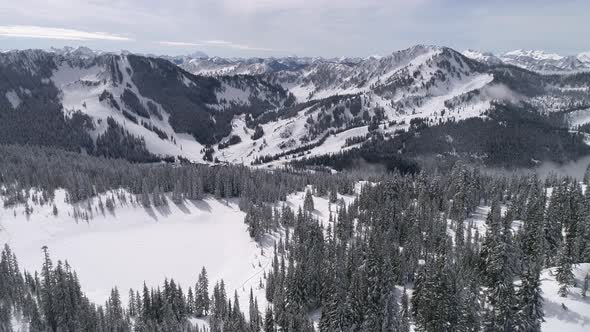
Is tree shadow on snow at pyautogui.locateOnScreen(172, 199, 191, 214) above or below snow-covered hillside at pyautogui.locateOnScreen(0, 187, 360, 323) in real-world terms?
above

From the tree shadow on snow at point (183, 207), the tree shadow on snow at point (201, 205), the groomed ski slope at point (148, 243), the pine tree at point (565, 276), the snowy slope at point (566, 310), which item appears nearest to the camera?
the snowy slope at point (566, 310)

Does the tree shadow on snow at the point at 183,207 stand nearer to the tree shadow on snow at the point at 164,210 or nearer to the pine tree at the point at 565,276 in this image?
the tree shadow on snow at the point at 164,210

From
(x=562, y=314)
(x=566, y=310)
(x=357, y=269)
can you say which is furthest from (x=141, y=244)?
(x=566, y=310)

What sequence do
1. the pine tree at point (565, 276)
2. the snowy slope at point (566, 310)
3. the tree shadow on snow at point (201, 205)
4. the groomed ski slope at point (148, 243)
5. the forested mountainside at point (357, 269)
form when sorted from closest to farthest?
the snowy slope at point (566, 310)
the forested mountainside at point (357, 269)
the pine tree at point (565, 276)
the groomed ski slope at point (148, 243)
the tree shadow on snow at point (201, 205)

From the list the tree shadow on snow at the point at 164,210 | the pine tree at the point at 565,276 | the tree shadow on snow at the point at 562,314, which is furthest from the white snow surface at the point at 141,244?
the pine tree at the point at 565,276

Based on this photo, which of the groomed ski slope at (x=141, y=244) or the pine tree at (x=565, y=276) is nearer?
the pine tree at (x=565, y=276)

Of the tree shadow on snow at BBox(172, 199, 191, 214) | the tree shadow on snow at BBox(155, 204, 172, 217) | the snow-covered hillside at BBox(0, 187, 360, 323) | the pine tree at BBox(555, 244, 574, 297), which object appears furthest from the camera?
the tree shadow on snow at BBox(172, 199, 191, 214)

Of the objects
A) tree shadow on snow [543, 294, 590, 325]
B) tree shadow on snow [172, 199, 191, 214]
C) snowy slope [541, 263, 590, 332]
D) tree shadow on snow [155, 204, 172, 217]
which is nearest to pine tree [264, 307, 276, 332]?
snowy slope [541, 263, 590, 332]

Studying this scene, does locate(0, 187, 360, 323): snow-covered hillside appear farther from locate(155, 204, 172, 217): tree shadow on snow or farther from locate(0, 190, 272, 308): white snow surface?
locate(155, 204, 172, 217): tree shadow on snow

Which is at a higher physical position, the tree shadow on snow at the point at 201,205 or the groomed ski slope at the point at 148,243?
the tree shadow on snow at the point at 201,205
